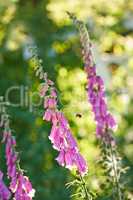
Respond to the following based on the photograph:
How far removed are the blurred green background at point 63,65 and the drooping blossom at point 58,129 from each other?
2.91m

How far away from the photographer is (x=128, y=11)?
7.24 metres

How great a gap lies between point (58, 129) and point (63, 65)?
14.2 feet

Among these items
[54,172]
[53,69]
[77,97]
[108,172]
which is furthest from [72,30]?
[108,172]

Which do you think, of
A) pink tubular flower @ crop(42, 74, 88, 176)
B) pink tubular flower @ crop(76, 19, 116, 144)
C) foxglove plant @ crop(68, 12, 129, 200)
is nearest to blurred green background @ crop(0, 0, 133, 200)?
foxglove plant @ crop(68, 12, 129, 200)

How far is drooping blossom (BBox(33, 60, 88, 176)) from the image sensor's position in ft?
9.72

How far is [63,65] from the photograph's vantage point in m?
7.26

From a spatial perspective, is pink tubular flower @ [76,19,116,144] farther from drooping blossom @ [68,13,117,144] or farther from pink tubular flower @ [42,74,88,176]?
pink tubular flower @ [42,74,88,176]

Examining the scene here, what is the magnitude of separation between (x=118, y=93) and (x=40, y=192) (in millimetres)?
1614

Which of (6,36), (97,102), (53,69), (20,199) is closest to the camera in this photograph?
(20,199)

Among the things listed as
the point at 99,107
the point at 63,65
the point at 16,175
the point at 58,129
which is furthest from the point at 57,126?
the point at 63,65

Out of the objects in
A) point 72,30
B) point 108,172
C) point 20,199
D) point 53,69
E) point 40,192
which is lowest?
point 20,199

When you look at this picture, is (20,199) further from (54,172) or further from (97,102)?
(54,172)

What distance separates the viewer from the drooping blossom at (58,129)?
296 cm

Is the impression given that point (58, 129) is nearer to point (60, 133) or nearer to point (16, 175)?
point (60, 133)
